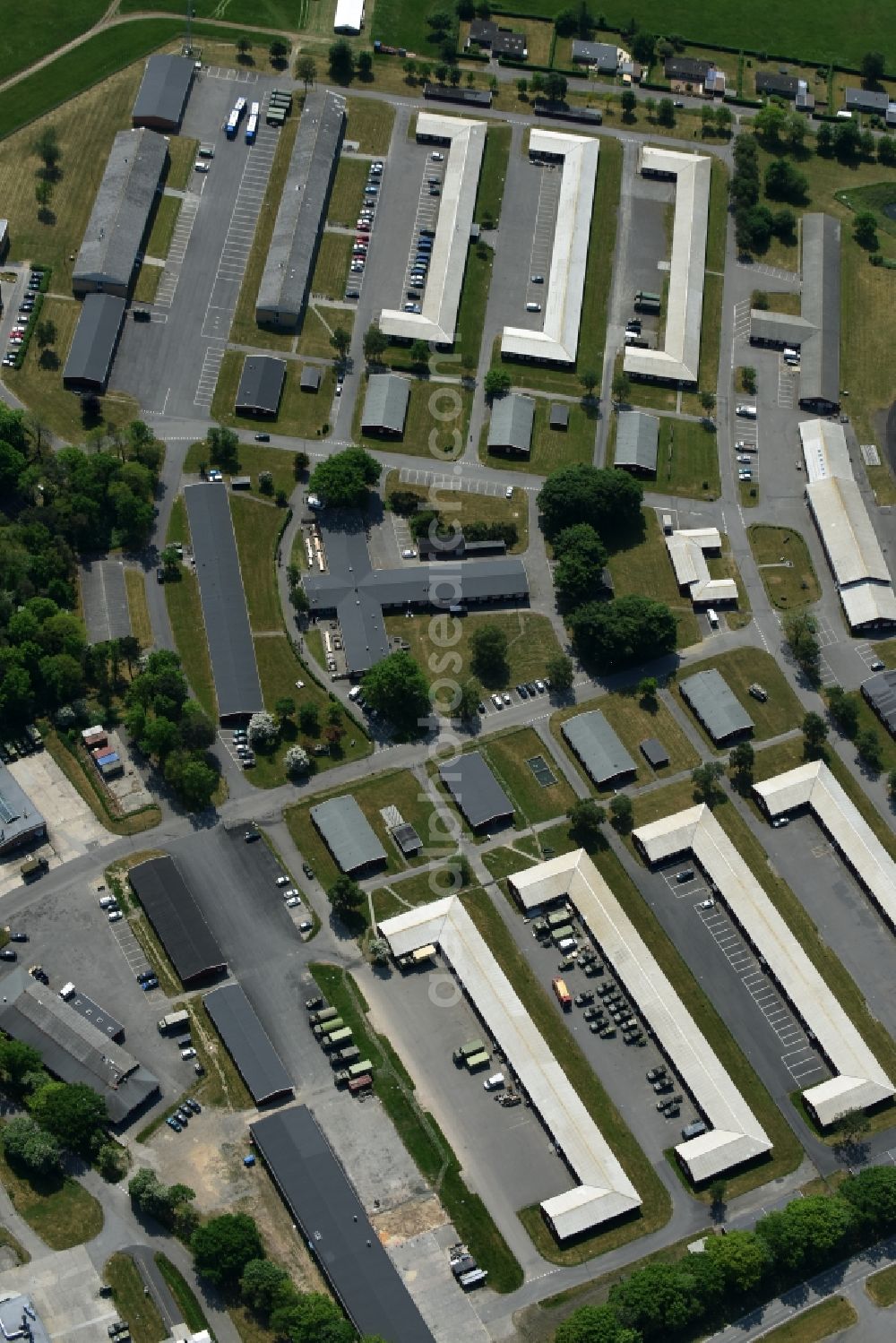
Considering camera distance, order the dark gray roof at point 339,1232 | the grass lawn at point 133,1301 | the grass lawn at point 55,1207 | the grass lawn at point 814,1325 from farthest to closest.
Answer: the grass lawn at point 814,1325, the grass lawn at point 55,1207, the dark gray roof at point 339,1232, the grass lawn at point 133,1301

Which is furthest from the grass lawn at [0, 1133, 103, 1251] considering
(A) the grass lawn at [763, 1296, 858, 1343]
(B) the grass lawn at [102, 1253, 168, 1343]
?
(A) the grass lawn at [763, 1296, 858, 1343]

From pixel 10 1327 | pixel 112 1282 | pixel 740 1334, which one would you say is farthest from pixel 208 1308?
pixel 740 1334

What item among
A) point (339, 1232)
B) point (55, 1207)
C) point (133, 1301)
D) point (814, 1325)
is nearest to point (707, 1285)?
point (814, 1325)

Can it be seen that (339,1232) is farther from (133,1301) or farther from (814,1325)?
(814,1325)

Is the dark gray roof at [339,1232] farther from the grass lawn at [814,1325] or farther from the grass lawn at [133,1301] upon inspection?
the grass lawn at [814,1325]

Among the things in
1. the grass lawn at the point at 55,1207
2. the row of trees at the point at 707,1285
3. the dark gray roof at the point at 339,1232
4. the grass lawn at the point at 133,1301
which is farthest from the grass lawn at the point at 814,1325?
the grass lawn at the point at 55,1207

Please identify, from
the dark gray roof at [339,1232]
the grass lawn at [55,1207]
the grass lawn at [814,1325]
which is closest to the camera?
the dark gray roof at [339,1232]

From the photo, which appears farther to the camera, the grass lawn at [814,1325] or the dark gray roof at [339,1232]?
the grass lawn at [814,1325]
